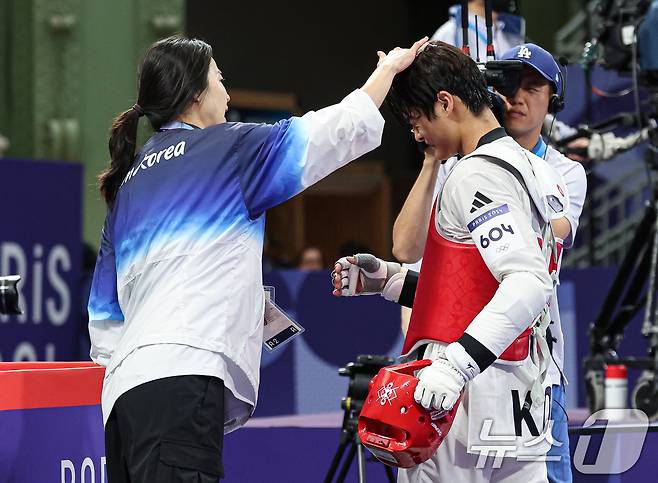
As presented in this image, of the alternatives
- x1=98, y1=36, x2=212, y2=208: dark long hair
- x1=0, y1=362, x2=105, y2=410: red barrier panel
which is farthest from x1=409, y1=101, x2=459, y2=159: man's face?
x1=0, y1=362, x2=105, y2=410: red barrier panel

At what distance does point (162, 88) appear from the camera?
298 cm

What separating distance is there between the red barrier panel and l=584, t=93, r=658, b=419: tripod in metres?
3.04

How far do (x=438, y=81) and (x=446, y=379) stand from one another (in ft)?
2.53

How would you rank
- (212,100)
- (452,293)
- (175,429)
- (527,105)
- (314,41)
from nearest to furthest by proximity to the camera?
(175,429)
(452,293)
(212,100)
(527,105)
(314,41)

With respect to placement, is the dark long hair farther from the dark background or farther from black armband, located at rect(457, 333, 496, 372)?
the dark background

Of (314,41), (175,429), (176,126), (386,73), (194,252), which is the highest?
(314,41)

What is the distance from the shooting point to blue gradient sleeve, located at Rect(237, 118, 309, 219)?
2836 millimetres

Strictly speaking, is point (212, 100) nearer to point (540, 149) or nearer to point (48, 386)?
point (48, 386)

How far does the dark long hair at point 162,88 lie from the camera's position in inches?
117

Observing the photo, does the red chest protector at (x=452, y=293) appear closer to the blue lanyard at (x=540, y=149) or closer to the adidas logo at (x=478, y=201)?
the adidas logo at (x=478, y=201)

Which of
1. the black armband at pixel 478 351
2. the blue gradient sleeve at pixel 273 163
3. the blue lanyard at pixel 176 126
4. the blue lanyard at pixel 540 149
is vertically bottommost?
the black armband at pixel 478 351

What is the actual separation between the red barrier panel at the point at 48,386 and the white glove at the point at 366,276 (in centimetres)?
90

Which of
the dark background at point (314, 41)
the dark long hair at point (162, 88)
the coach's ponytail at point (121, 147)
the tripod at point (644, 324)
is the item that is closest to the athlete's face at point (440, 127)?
the dark long hair at point (162, 88)

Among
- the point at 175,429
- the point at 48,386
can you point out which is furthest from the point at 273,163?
the point at 48,386
